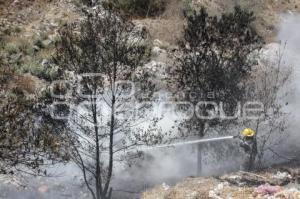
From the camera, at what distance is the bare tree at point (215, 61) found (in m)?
16.4

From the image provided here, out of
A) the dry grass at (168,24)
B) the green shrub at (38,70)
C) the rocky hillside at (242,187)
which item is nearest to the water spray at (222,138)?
the rocky hillside at (242,187)

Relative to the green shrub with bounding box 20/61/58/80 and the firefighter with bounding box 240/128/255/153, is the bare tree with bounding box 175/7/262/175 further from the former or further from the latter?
the green shrub with bounding box 20/61/58/80

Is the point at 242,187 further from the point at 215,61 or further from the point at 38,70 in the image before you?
the point at 38,70

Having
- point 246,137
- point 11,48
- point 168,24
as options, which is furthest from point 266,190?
point 168,24

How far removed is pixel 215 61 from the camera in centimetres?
1650

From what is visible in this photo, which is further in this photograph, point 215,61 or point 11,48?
point 11,48

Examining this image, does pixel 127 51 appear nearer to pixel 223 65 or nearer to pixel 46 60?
pixel 223 65

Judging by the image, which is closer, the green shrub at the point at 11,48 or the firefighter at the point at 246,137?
the firefighter at the point at 246,137

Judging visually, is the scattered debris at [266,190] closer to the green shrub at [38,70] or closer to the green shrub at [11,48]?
the green shrub at [38,70]

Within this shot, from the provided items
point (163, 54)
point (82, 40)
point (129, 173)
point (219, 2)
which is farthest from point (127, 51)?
point (219, 2)

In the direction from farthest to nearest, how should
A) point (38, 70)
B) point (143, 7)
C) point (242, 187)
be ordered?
point (143, 7)
point (38, 70)
point (242, 187)

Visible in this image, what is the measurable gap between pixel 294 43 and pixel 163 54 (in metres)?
9.72

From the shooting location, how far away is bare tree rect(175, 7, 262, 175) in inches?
647

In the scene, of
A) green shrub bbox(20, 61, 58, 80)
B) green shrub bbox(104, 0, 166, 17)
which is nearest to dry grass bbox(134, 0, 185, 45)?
green shrub bbox(104, 0, 166, 17)
